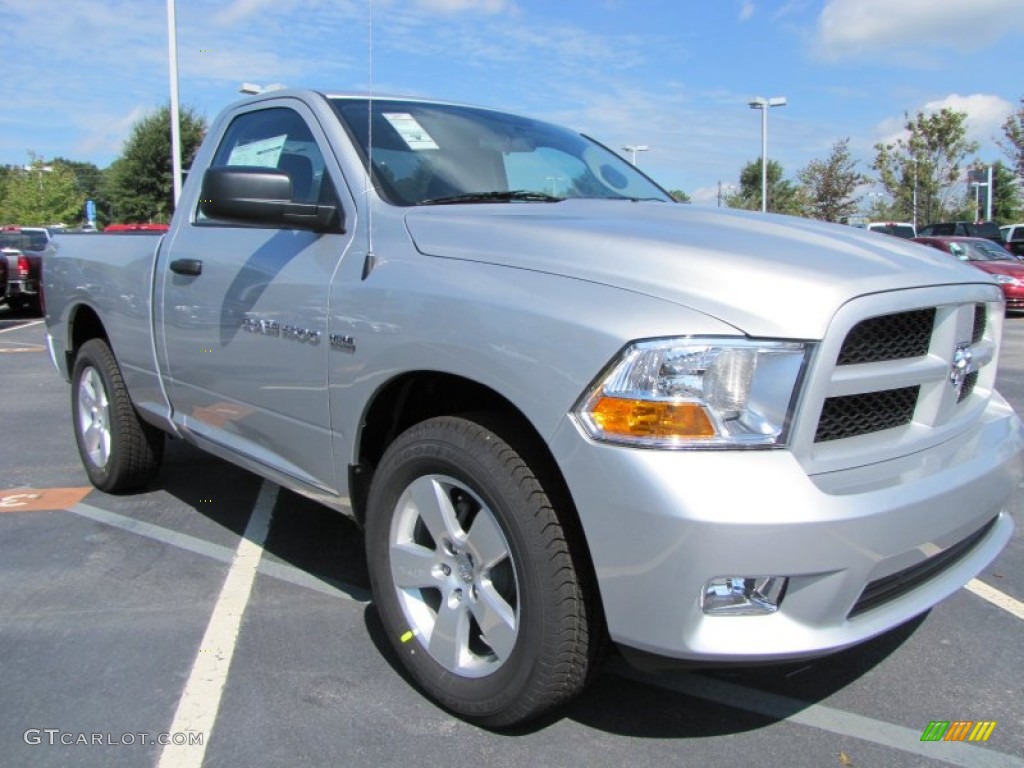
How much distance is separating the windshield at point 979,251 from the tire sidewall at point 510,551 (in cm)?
1690

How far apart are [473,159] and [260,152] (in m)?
1.03

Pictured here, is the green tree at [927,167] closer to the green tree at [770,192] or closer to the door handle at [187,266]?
the green tree at [770,192]

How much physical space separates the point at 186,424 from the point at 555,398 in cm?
237

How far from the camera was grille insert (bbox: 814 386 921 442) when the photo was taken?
2.16 meters

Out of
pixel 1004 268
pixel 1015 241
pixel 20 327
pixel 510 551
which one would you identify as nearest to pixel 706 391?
pixel 510 551

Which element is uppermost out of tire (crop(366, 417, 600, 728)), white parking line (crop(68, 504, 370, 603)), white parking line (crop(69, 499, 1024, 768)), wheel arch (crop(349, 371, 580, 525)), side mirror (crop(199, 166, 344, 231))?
side mirror (crop(199, 166, 344, 231))

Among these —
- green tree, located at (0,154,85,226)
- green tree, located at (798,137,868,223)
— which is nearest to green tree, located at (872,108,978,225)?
green tree, located at (798,137,868,223)

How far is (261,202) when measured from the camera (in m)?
2.88

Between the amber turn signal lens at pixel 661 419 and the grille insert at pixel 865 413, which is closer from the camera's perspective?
the amber turn signal lens at pixel 661 419

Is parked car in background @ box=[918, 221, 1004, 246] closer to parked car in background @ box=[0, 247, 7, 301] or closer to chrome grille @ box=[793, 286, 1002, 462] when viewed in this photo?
parked car in background @ box=[0, 247, 7, 301]

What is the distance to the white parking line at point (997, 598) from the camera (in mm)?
3418

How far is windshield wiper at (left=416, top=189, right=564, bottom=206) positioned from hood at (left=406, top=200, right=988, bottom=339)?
0.13m

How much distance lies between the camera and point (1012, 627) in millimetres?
3260

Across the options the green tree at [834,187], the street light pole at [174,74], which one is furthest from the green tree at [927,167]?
the street light pole at [174,74]
